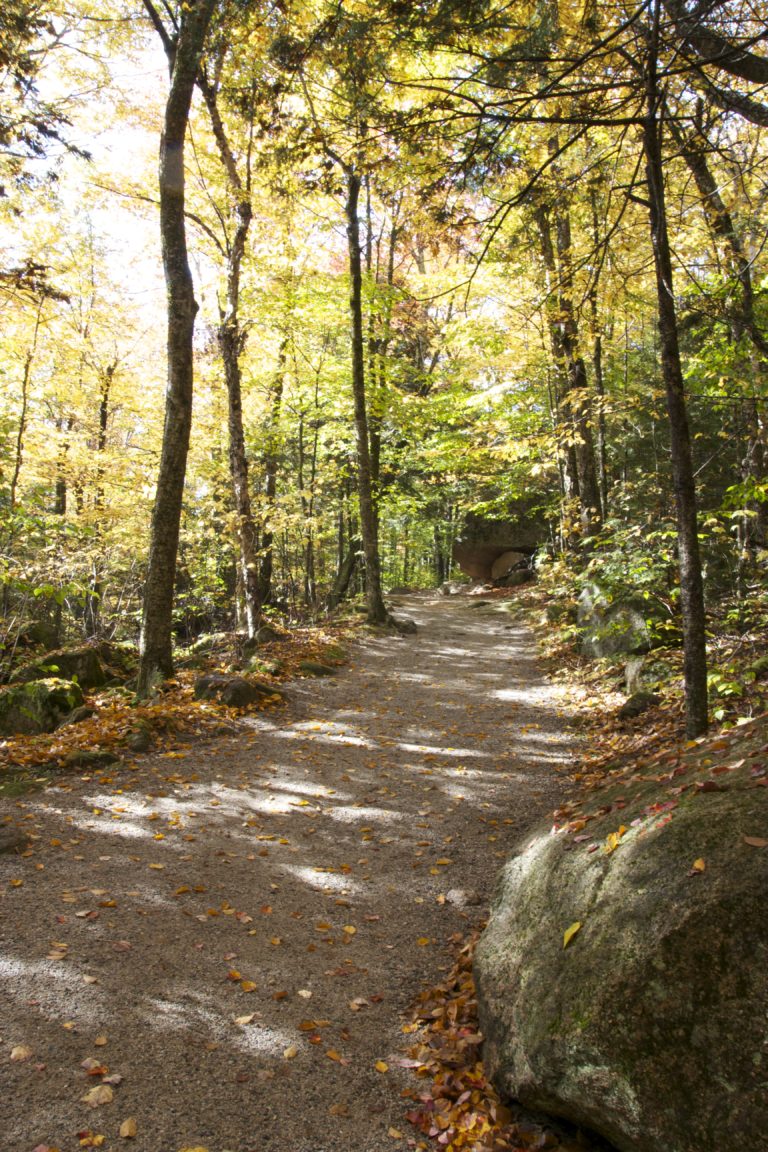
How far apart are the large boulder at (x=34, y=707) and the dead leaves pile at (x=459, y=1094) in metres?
5.67

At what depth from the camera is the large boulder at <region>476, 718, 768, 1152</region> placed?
2043 millimetres

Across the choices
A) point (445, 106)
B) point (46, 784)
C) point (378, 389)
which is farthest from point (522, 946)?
point (378, 389)

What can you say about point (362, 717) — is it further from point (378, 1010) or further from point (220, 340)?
point (220, 340)

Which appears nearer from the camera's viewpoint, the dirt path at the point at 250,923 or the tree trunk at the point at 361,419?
the dirt path at the point at 250,923

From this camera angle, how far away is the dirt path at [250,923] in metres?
2.66

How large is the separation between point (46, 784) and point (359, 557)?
1700 centimetres

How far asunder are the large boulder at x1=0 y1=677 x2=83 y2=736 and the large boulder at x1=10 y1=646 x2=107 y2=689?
4.52 ft

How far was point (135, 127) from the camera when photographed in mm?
12492

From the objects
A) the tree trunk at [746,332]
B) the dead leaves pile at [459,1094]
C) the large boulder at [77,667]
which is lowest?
the dead leaves pile at [459,1094]

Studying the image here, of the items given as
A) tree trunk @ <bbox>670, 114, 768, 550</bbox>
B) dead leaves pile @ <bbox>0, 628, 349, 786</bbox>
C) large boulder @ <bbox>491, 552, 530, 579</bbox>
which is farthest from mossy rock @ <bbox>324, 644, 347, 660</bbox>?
large boulder @ <bbox>491, 552, 530, 579</bbox>

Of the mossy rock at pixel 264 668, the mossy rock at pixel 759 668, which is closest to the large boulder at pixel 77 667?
the mossy rock at pixel 264 668

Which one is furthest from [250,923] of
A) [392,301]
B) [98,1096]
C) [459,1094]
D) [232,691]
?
[392,301]

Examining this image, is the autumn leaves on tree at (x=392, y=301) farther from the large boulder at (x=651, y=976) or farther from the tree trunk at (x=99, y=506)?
the large boulder at (x=651, y=976)

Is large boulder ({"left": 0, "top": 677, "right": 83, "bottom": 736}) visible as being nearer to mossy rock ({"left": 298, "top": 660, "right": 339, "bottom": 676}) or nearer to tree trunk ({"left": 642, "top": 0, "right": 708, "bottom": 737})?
mossy rock ({"left": 298, "top": 660, "right": 339, "bottom": 676})
